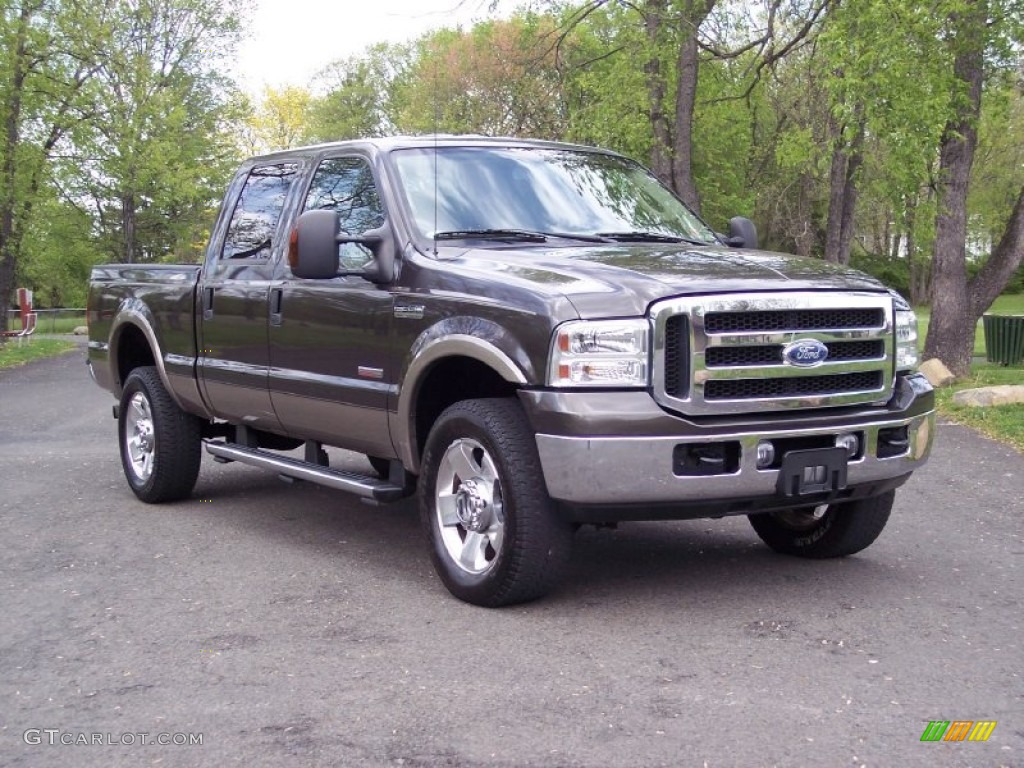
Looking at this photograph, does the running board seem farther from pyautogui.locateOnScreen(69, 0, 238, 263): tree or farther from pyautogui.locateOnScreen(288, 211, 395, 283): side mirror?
pyautogui.locateOnScreen(69, 0, 238, 263): tree

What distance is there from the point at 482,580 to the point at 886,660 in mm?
1684

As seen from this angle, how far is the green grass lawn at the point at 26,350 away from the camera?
77.9ft

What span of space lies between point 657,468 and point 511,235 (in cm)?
173

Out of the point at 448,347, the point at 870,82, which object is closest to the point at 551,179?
the point at 448,347

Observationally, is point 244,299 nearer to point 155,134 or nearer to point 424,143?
point 424,143

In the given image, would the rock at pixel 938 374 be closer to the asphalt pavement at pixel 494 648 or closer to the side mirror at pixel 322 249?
the asphalt pavement at pixel 494 648

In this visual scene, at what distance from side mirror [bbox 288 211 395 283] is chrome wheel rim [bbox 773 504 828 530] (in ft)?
7.73

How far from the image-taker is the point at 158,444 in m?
8.04

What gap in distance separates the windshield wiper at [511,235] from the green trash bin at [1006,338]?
16245mm

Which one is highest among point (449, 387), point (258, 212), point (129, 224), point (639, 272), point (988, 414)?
point (129, 224)

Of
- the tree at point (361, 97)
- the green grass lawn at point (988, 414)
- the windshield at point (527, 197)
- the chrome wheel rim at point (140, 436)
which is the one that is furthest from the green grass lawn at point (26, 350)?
the tree at point (361, 97)

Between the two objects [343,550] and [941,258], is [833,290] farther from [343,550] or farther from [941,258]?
[941,258]

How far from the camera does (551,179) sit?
668 cm

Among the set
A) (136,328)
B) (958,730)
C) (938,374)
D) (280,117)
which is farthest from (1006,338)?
(280,117)
